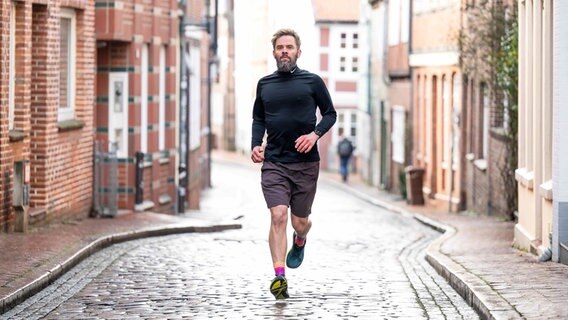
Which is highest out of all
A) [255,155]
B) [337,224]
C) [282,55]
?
[282,55]

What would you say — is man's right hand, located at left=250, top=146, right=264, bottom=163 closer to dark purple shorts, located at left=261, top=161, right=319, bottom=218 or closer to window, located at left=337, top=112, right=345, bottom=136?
dark purple shorts, located at left=261, top=161, right=319, bottom=218

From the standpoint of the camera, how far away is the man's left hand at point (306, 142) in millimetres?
12211

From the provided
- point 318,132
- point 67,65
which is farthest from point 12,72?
point 318,132

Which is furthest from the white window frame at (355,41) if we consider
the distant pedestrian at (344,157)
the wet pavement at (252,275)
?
the wet pavement at (252,275)

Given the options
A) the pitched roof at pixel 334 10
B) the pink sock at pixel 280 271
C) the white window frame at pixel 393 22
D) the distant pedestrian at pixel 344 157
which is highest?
the pitched roof at pixel 334 10

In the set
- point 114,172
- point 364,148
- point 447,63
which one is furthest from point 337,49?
point 114,172

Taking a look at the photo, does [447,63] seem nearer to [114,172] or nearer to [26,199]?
[114,172]

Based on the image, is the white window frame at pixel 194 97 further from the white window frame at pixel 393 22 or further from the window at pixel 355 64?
the window at pixel 355 64

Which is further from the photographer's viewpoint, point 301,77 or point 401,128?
point 401,128

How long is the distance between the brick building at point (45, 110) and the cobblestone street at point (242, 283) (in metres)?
1.46

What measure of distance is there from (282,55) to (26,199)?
695 centimetres

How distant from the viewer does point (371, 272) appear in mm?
15266

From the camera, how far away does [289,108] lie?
1238cm

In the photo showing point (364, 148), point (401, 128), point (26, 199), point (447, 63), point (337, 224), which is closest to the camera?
point (26, 199)
